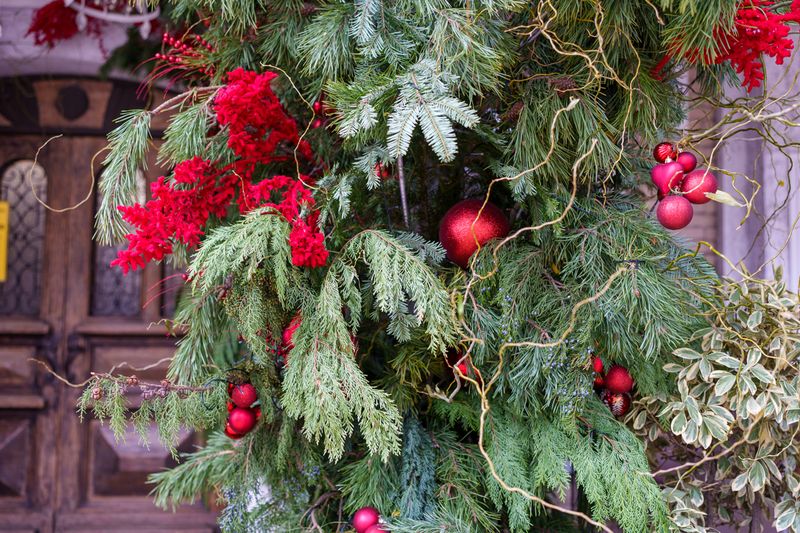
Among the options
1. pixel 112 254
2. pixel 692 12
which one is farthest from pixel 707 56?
pixel 112 254

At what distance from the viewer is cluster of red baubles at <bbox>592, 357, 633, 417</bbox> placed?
1.18 metres

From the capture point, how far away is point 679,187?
1.07 meters

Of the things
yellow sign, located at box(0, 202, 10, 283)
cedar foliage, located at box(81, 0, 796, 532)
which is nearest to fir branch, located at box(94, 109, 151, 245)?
cedar foliage, located at box(81, 0, 796, 532)

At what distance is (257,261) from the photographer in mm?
1000

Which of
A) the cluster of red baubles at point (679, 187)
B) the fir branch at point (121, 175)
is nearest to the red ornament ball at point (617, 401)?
the cluster of red baubles at point (679, 187)

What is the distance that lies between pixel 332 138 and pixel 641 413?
796mm

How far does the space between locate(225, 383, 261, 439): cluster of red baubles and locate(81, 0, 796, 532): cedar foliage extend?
0.08 ft

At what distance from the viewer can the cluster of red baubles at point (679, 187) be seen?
1026 mm

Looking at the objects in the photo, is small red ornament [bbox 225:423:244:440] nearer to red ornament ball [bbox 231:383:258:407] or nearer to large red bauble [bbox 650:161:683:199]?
red ornament ball [bbox 231:383:258:407]

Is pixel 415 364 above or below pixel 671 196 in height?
below

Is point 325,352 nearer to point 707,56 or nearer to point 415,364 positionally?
point 415,364

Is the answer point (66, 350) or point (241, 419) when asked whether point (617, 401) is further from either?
point (66, 350)

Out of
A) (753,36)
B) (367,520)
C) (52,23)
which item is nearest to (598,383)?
(367,520)

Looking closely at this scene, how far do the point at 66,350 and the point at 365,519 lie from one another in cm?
176
